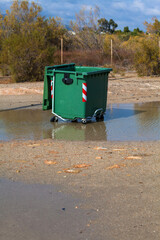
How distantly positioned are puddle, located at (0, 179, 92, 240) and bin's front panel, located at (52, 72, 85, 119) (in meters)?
4.95

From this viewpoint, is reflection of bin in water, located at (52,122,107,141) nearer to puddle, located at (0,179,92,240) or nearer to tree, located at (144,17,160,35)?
puddle, located at (0,179,92,240)

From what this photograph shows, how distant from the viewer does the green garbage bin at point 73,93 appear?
32.5 feet

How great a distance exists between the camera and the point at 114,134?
884 centimetres

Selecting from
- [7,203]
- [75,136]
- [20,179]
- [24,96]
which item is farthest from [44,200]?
[24,96]

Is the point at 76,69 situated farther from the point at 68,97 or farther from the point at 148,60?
the point at 148,60

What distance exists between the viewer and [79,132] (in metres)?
9.20

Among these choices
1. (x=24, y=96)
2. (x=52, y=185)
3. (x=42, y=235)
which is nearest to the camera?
(x=42, y=235)

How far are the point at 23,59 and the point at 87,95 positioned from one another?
10020 millimetres

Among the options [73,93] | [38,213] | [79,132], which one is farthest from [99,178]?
[73,93]

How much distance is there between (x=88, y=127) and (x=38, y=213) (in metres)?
5.68

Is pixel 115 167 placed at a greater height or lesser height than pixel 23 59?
lesser

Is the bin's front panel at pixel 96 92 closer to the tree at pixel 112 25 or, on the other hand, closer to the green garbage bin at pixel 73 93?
the green garbage bin at pixel 73 93

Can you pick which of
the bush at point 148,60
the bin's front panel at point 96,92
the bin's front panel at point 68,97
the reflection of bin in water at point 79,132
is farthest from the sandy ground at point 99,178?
the bush at point 148,60

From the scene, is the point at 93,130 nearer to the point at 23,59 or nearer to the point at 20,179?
the point at 20,179
